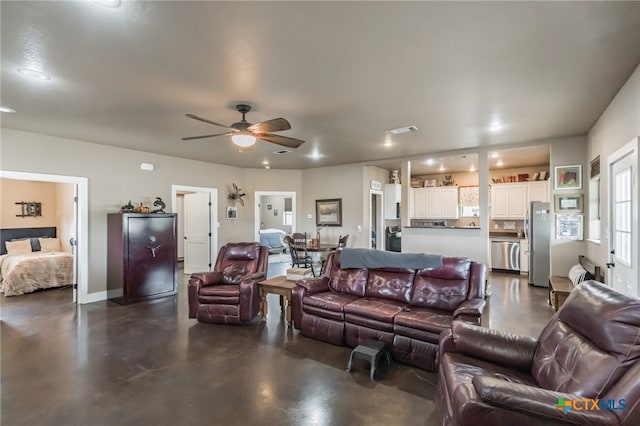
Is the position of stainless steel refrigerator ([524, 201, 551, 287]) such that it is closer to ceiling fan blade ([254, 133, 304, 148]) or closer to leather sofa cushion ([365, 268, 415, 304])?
leather sofa cushion ([365, 268, 415, 304])

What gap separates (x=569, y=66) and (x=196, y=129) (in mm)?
4327

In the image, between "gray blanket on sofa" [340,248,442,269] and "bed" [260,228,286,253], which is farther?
"bed" [260,228,286,253]

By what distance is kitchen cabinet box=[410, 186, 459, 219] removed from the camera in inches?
337

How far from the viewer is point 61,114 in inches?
153

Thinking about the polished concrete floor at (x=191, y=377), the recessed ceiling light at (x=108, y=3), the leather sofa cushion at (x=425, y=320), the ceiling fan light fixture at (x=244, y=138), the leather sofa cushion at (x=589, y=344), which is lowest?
the polished concrete floor at (x=191, y=377)

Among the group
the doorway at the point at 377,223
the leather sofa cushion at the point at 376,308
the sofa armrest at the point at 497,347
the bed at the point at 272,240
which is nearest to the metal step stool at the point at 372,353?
the leather sofa cushion at the point at 376,308

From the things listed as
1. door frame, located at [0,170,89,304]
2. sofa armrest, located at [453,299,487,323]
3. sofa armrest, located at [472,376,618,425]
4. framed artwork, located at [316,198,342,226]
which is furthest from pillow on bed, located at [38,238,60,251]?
sofa armrest, located at [472,376,618,425]

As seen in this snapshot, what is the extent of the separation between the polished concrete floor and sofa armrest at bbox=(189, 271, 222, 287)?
551mm

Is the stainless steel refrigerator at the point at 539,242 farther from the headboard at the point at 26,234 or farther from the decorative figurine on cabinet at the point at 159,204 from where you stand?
the headboard at the point at 26,234

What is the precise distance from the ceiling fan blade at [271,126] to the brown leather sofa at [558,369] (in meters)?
2.32

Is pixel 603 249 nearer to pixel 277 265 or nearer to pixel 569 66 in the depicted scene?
pixel 569 66

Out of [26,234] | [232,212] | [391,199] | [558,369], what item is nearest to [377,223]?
[391,199]

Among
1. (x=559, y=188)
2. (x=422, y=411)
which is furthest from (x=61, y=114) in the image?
(x=559, y=188)

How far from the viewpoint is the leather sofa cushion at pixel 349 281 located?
3.82 m
